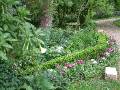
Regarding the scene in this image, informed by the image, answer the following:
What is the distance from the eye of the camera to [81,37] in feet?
41.9

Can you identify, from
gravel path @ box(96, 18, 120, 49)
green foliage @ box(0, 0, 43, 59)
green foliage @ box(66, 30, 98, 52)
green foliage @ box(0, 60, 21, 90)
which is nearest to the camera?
green foliage @ box(0, 0, 43, 59)

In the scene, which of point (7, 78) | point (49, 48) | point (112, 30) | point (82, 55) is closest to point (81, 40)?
point (49, 48)

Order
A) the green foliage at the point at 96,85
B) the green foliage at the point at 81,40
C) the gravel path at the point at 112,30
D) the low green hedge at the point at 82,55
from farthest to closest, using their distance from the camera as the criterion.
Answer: the gravel path at the point at 112,30 → the green foliage at the point at 81,40 → the low green hedge at the point at 82,55 → the green foliage at the point at 96,85

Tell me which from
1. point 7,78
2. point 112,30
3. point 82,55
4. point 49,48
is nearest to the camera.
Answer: point 7,78

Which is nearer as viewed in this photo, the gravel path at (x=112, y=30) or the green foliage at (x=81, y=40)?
the green foliage at (x=81, y=40)

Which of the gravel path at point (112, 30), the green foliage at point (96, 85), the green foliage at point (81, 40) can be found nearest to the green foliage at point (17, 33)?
the green foliage at point (96, 85)

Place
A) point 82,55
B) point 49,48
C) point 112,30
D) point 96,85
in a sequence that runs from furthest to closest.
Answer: point 112,30 < point 49,48 < point 82,55 < point 96,85

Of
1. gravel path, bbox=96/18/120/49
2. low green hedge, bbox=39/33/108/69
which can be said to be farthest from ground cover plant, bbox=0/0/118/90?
gravel path, bbox=96/18/120/49

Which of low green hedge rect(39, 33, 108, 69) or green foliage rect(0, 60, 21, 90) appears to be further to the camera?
low green hedge rect(39, 33, 108, 69)

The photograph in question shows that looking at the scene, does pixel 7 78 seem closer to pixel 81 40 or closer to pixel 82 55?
pixel 82 55

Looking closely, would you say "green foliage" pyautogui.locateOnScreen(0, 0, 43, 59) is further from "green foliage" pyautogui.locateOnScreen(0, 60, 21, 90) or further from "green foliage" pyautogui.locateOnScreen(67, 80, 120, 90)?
"green foliage" pyautogui.locateOnScreen(67, 80, 120, 90)

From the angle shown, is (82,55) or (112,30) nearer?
(82,55)

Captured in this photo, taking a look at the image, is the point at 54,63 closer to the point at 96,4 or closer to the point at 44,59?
the point at 44,59

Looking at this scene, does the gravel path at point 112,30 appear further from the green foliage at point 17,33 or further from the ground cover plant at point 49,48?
the green foliage at point 17,33
